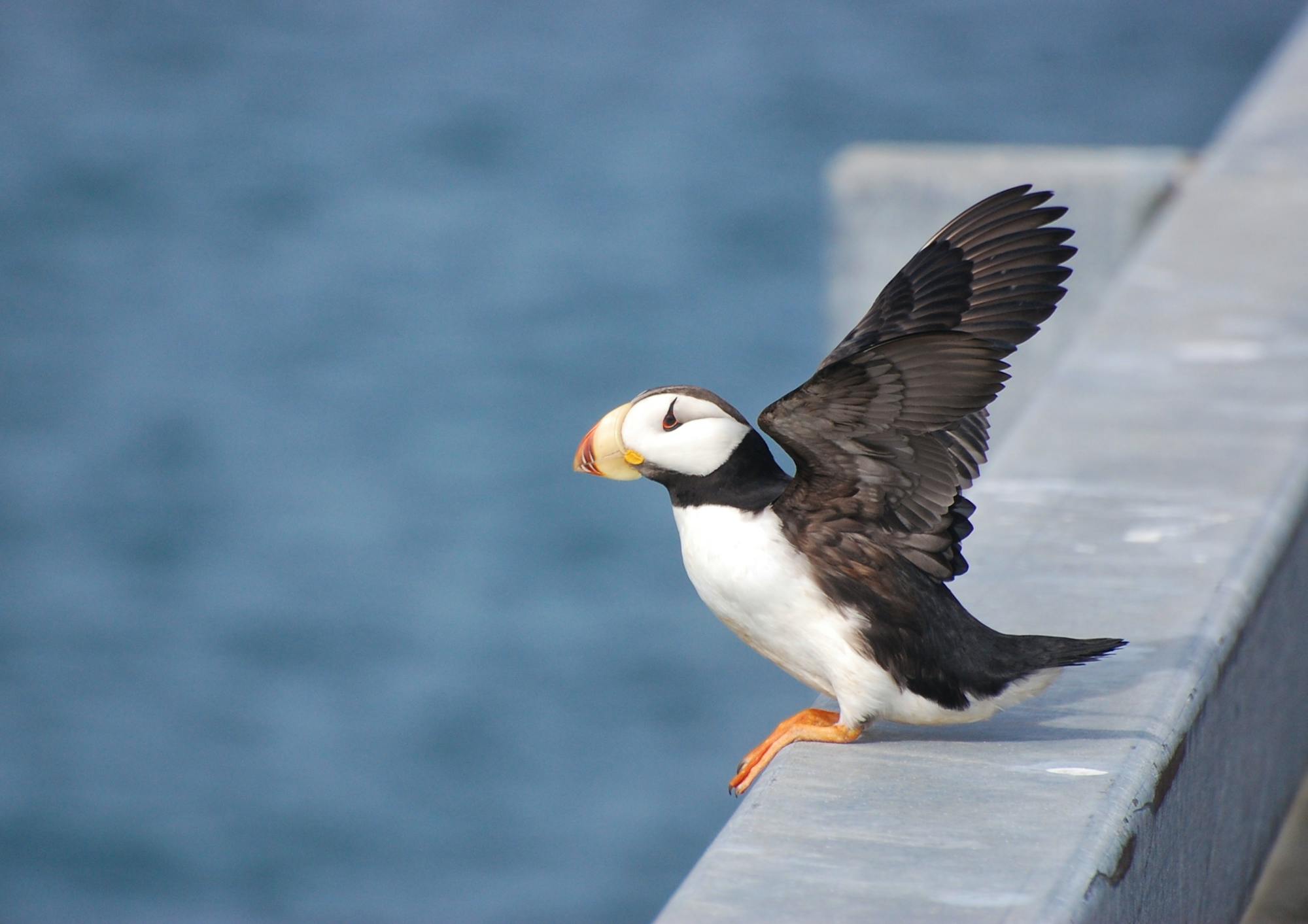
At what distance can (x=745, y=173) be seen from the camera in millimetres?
18281

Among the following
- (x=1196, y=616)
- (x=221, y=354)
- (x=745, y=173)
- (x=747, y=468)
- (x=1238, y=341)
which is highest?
(x=745, y=173)

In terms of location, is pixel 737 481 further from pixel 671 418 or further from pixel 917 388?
pixel 917 388

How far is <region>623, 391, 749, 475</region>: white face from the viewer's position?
2.43 meters

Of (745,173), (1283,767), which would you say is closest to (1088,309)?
(1283,767)

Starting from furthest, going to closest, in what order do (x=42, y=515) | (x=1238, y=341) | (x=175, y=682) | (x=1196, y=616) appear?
(x=42, y=515)
(x=175, y=682)
(x=1238, y=341)
(x=1196, y=616)

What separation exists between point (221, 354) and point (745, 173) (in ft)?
20.2

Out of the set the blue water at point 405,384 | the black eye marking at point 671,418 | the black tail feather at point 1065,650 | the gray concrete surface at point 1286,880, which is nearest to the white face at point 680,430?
the black eye marking at point 671,418

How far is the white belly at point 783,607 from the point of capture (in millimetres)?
2398

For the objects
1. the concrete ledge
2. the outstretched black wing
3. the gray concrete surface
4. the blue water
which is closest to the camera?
the concrete ledge

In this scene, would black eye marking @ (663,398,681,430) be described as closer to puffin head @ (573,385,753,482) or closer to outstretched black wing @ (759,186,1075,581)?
puffin head @ (573,385,753,482)

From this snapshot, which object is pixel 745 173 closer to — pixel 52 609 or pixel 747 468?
pixel 52 609

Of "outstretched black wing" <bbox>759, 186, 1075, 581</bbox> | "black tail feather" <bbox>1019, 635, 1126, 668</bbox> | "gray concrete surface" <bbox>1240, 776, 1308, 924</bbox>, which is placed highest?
"outstretched black wing" <bbox>759, 186, 1075, 581</bbox>

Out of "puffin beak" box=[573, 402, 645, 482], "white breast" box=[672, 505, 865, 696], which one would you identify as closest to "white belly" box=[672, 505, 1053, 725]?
"white breast" box=[672, 505, 865, 696]

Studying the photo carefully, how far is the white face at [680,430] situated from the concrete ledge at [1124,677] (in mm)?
454
